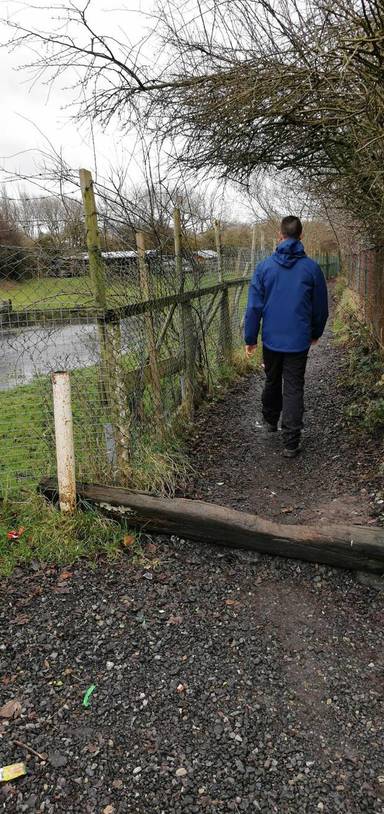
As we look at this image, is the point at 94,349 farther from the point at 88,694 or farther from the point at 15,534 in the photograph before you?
the point at 88,694

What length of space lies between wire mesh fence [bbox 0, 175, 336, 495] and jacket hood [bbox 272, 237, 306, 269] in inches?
40.9

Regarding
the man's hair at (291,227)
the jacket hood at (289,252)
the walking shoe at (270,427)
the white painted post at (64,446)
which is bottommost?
the walking shoe at (270,427)

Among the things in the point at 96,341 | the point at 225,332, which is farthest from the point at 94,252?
the point at 225,332

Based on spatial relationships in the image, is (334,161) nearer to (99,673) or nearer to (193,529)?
(193,529)

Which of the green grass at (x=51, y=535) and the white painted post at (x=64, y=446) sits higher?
the white painted post at (x=64, y=446)

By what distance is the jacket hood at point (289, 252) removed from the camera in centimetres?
480

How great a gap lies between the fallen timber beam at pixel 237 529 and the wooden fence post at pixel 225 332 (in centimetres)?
451

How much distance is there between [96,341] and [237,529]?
1574 mm

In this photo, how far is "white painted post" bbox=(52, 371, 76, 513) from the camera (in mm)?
3555

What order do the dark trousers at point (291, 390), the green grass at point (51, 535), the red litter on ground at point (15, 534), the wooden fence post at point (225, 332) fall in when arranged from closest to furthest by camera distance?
1. the green grass at point (51, 535)
2. the red litter on ground at point (15, 534)
3. the dark trousers at point (291, 390)
4. the wooden fence post at point (225, 332)

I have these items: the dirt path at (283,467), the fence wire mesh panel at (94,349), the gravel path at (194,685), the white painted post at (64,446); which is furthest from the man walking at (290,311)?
the white painted post at (64,446)

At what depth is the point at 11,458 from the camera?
4695 mm

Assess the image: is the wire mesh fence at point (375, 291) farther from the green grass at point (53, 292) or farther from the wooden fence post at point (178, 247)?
the green grass at point (53, 292)

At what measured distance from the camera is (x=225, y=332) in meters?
8.09
